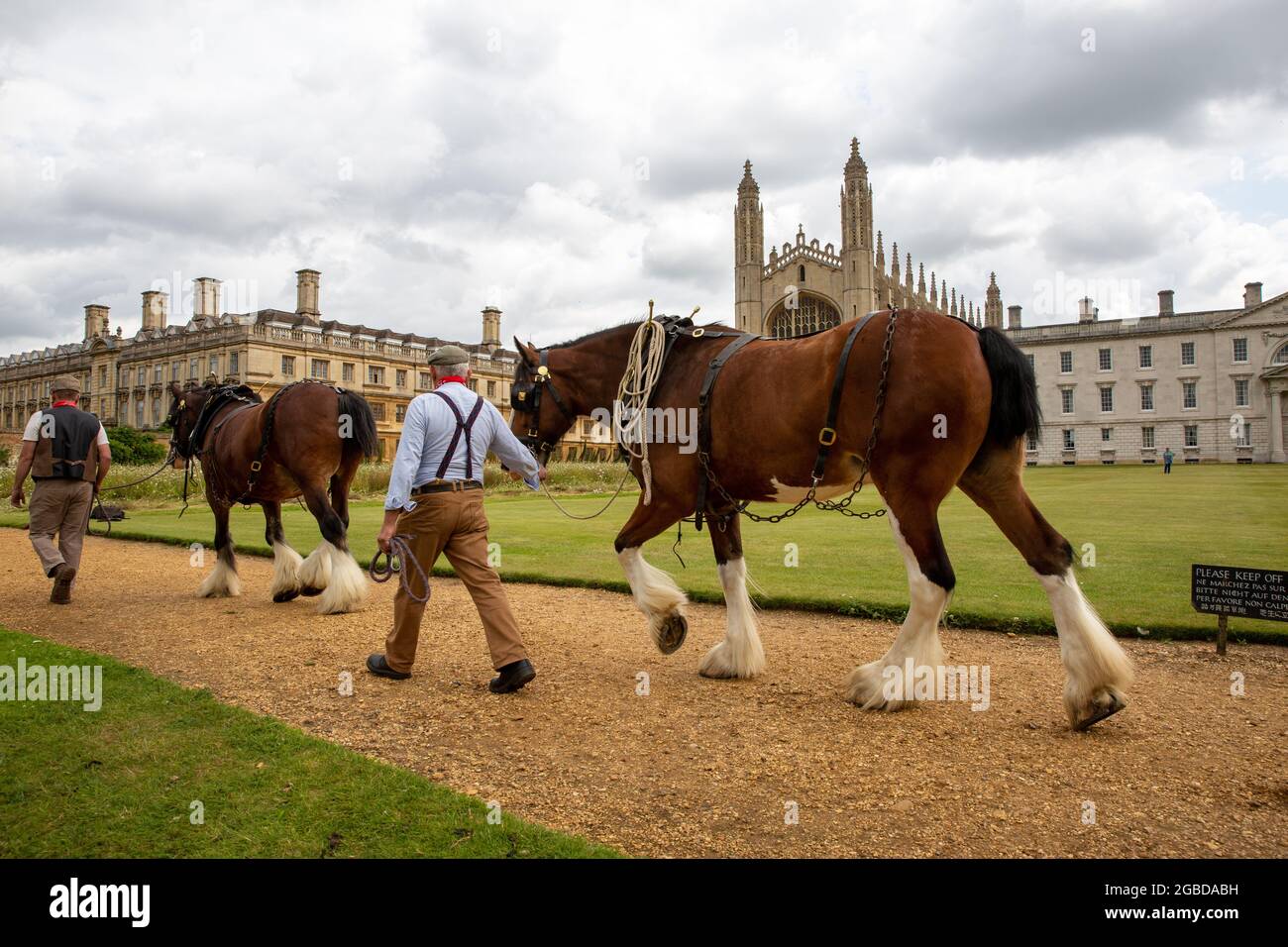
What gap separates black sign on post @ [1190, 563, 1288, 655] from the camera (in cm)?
545

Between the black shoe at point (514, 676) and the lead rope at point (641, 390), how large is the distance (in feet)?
4.28

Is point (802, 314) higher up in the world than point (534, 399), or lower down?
higher up

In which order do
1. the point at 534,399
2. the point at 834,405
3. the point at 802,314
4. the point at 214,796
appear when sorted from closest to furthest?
1. the point at 214,796
2. the point at 834,405
3. the point at 534,399
4. the point at 802,314

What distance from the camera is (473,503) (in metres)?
5.17

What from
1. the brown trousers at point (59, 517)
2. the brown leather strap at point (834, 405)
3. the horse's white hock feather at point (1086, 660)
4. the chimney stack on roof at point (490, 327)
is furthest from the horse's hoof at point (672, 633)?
the chimney stack on roof at point (490, 327)

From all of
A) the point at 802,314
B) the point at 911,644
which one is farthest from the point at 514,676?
the point at 802,314

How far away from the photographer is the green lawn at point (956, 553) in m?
7.50

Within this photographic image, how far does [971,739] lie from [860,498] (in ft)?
70.3

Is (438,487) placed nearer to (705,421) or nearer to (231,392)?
(705,421)

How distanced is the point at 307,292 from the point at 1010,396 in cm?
6452

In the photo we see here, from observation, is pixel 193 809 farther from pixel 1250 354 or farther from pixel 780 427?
pixel 1250 354

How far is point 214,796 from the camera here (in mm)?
3311

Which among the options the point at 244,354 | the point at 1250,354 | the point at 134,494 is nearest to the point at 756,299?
the point at 1250,354

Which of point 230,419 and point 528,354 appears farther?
point 230,419
